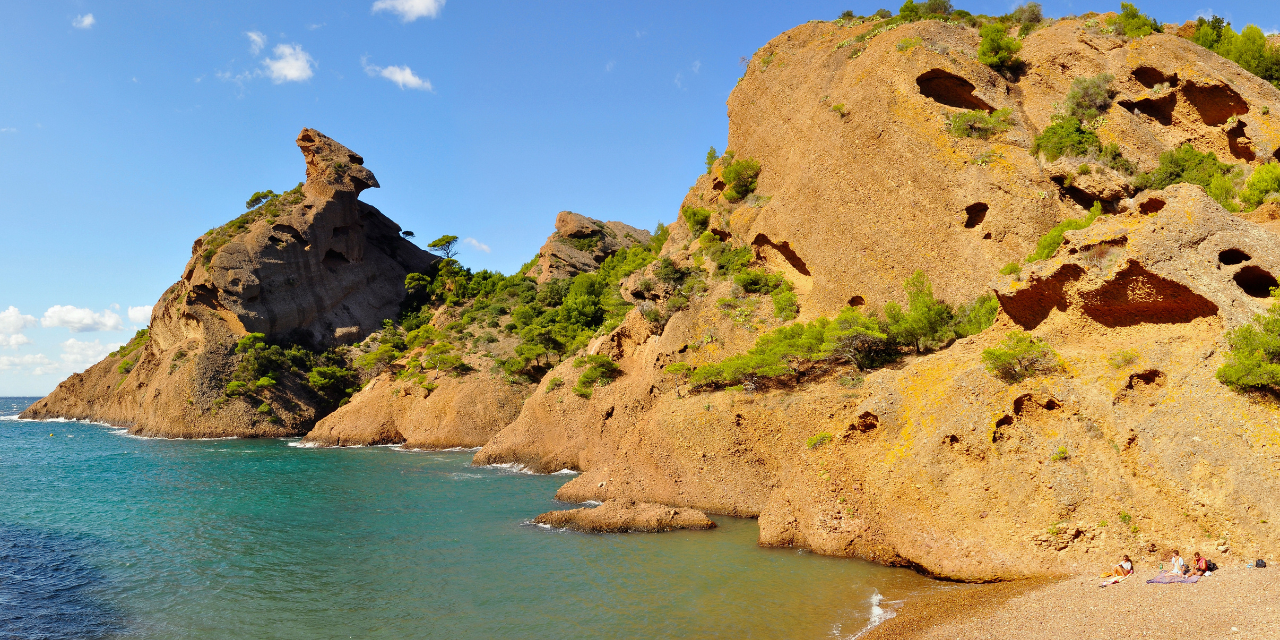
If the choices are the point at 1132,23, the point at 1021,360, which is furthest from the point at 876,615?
the point at 1132,23

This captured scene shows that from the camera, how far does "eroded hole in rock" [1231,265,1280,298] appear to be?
1395 cm

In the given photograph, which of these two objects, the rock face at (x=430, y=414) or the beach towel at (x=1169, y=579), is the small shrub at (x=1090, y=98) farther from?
the rock face at (x=430, y=414)

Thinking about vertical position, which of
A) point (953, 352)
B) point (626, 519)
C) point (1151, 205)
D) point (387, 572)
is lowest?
point (387, 572)

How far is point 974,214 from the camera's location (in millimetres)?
24188

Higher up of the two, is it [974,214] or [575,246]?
[575,246]

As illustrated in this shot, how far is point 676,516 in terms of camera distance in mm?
19297

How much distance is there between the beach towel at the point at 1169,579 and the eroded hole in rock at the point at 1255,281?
7023 mm

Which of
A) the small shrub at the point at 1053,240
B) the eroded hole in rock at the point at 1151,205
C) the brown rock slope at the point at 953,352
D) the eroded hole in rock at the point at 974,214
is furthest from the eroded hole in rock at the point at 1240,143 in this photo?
the eroded hole in rock at the point at 1151,205

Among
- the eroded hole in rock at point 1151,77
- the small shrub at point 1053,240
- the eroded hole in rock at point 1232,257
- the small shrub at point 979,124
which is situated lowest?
the eroded hole in rock at point 1232,257

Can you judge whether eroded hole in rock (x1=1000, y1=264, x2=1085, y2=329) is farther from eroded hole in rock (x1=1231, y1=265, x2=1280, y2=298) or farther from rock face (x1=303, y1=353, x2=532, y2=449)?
rock face (x1=303, y1=353, x2=532, y2=449)

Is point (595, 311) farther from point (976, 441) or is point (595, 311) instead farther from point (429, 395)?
point (976, 441)

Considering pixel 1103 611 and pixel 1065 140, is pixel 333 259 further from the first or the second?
pixel 1103 611

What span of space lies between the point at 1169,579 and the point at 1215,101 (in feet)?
73.5

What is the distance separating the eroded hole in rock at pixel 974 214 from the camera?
939 inches
